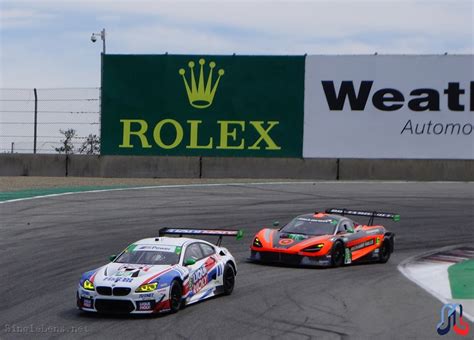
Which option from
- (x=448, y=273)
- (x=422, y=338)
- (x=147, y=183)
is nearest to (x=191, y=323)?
(x=422, y=338)

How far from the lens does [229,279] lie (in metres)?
16.1

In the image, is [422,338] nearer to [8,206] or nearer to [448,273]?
[448,273]

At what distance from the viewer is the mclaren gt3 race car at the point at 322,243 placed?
63.5 feet

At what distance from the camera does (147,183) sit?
36500mm

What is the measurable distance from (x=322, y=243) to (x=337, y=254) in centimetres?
54

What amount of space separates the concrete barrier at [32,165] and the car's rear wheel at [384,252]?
19676 mm

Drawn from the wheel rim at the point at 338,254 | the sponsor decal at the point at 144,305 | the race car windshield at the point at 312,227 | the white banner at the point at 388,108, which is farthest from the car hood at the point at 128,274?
the white banner at the point at 388,108

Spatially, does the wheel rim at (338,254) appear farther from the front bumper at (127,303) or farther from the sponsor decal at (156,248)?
the front bumper at (127,303)

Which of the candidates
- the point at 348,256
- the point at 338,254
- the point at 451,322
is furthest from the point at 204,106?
the point at 451,322

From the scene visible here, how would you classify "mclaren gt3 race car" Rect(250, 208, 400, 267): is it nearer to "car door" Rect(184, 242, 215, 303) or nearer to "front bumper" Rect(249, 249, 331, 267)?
"front bumper" Rect(249, 249, 331, 267)

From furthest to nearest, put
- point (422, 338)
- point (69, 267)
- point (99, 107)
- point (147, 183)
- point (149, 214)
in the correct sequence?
point (99, 107)
point (147, 183)
point (149, 214)
point (69, 267)
point (422, 338)

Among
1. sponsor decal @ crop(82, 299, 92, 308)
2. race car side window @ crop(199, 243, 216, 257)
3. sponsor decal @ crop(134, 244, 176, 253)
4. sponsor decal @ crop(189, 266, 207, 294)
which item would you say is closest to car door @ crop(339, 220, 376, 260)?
race car side window @ crop(199, 243, 216, 257)

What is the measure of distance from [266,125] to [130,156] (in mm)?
5883

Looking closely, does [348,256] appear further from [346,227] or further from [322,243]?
[322,243]
